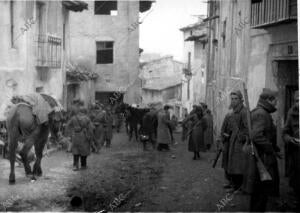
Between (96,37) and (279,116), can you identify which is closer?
(279,116)

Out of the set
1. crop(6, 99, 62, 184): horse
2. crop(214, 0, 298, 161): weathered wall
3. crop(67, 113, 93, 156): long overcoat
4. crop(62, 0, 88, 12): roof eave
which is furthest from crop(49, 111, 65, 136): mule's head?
crop(62, 0, 88, 12): roof eave

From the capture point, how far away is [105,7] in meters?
30.7

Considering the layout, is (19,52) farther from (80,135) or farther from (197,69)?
(197,69)

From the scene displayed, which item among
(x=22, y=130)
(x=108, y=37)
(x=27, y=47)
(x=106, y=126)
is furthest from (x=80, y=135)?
(x=108, y=37)

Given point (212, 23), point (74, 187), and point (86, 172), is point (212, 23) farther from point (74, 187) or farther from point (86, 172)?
point (74, 187)

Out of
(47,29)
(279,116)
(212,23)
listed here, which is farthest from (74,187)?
(212,23)

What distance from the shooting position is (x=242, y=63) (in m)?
16.4

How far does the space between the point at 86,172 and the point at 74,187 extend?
199 centimetres

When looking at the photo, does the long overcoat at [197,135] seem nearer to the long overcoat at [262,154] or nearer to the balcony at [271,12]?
the balcony at [271,12]

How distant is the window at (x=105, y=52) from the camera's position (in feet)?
97.7

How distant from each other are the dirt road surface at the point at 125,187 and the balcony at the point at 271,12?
3.69 metres

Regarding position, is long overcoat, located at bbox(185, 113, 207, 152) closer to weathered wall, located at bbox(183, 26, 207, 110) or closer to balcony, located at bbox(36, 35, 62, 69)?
balcony, located at bbox(36, 35, 62, 69)

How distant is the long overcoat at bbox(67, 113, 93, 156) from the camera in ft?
41.3

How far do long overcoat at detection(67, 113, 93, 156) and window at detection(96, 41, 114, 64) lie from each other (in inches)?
680
